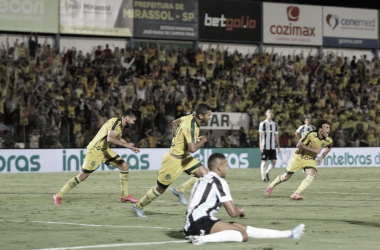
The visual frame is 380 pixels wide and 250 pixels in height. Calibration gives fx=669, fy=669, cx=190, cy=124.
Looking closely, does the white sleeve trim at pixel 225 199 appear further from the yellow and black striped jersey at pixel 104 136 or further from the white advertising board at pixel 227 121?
the white advertising board at pixel 227 121

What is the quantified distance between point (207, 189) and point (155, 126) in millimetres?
22102

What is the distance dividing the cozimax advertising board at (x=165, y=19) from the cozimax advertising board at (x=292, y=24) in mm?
5194

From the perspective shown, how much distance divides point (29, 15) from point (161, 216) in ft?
80.2

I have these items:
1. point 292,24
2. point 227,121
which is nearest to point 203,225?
point 227,121

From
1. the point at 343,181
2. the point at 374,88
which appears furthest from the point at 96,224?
the point at 374,88

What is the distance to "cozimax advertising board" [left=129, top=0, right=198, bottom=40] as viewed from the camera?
123 feet

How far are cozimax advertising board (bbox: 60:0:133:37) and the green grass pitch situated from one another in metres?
15.3

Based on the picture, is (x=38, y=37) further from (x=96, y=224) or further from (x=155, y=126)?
(x=96, y=224)

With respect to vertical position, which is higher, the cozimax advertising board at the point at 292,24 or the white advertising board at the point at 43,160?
the cozimax advertising board at the point at 292,24

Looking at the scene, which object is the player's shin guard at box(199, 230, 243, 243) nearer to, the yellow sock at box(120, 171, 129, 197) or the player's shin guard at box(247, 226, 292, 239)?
the player's shin guard at box(247, 226, 292, 239)

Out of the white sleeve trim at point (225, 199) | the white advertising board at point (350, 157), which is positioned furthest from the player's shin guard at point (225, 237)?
the white advertising board at point (350, 157)

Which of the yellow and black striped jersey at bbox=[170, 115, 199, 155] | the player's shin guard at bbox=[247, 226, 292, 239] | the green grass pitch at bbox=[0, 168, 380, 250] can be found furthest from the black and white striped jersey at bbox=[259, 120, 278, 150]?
the player's shin guard at bbox=[247, 226, 292, 239]

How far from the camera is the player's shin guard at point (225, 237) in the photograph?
28.0ft

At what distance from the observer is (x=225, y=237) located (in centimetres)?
857
